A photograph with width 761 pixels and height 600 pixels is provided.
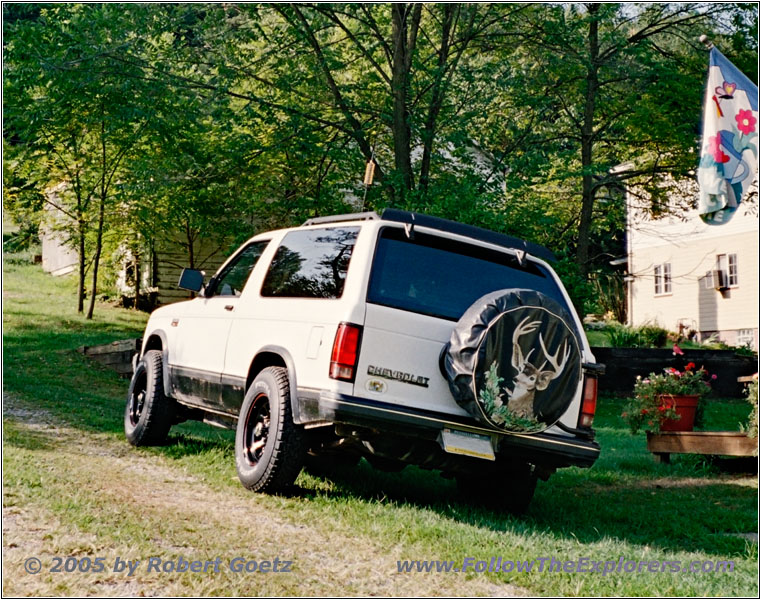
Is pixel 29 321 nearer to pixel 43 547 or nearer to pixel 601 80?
pixel 601 80

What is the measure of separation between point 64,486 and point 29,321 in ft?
48.7

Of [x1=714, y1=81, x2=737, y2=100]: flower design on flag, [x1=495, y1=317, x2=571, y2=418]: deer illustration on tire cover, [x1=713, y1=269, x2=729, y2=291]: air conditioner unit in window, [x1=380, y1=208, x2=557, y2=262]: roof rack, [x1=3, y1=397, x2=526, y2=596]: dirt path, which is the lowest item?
[x1=3, y1=397, x2=526, y2=596]: dirt path

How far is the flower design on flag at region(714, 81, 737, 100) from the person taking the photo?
23.6 ft

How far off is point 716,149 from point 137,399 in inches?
228

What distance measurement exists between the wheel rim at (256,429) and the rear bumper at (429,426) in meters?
0.65

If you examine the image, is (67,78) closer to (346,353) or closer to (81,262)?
(81,262)

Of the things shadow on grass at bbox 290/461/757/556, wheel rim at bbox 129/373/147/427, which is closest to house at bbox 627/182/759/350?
shadow on grass at bbox 290/461/757/556

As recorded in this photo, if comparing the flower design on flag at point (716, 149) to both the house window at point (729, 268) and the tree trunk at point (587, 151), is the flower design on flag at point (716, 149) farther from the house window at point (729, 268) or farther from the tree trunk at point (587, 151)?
the house window at point (729, 268)

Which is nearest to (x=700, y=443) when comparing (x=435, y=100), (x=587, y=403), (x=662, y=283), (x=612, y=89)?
(x=587, y=403)

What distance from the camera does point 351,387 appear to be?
5.63 meters

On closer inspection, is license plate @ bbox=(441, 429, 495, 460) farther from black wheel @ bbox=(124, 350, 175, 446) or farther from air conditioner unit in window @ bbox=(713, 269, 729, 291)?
air conditioner unit in window @ bbox=(713, 269, 729, 291)

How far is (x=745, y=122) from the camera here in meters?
7.15

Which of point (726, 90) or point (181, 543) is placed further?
point (726, 90)

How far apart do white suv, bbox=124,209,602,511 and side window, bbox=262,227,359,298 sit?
0.02 m
